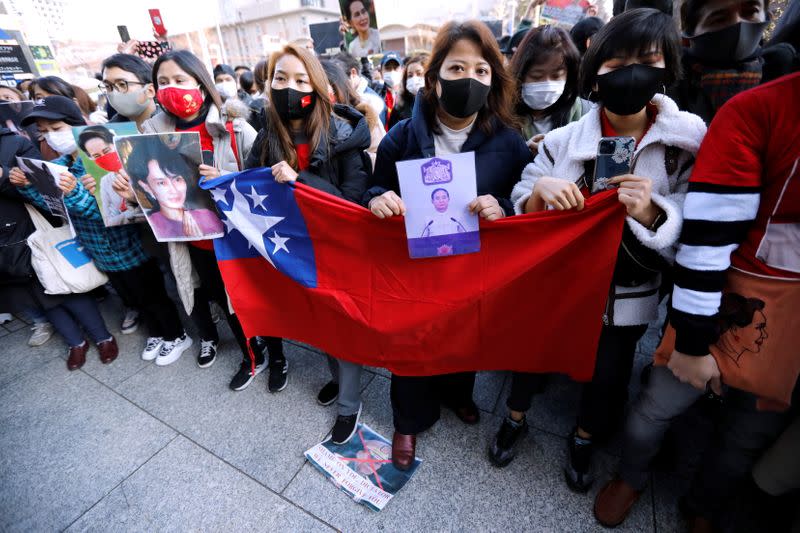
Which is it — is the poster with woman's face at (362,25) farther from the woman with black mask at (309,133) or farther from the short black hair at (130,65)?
the woman with black mask at (309,133)

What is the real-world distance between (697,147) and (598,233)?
1.33ft

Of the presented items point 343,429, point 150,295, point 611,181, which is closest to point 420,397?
point 343,429

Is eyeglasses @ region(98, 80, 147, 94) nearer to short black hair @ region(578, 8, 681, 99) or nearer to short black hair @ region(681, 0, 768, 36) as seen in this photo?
short black hair @ region(578, 8, 681, 99)

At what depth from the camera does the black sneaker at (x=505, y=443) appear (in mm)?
2020

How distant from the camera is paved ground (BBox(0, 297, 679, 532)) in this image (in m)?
1.84

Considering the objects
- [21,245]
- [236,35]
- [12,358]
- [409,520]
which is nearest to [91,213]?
[21,245]

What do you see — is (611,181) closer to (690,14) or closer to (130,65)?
(690,14)

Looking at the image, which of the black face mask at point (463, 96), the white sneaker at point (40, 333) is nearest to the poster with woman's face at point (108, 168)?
the white sneaker at point (40, 333)

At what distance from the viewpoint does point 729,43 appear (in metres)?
1.63

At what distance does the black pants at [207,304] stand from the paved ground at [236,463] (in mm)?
248

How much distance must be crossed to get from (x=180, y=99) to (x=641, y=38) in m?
2.34

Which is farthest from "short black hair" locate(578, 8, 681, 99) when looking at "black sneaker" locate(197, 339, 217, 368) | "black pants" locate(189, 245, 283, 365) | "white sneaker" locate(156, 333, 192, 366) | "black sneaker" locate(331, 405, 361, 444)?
"white sneaker" locate(156, 333, 192, 366)

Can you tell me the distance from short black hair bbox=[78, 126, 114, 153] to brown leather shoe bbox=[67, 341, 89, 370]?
5.96 feet

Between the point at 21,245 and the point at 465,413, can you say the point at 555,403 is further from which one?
the point at 21,245
